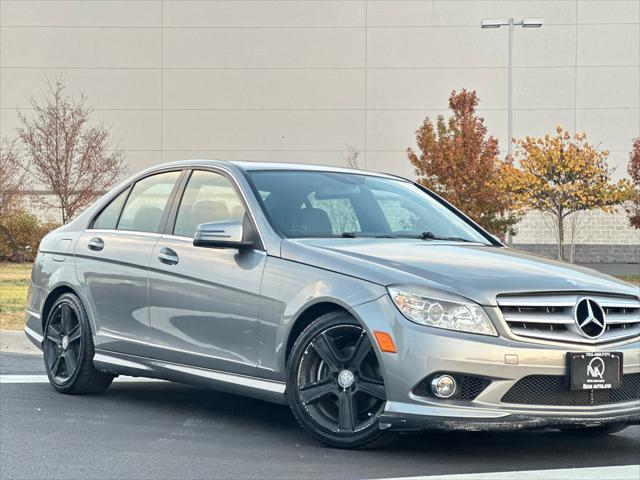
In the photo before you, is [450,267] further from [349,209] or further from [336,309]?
[349,209]

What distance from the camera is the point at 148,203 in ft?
25.8

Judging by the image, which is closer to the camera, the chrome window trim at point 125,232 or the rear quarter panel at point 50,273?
the chrome window trim at point 125,232

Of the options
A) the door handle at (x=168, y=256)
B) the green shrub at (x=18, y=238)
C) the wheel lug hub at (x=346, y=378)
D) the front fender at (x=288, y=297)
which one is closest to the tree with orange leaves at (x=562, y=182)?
the green shrub at (x=18, y=238)

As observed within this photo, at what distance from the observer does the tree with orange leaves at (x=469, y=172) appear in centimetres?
3469

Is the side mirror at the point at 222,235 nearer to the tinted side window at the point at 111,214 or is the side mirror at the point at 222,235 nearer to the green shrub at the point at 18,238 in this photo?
the tinted side window at the point at 111,214

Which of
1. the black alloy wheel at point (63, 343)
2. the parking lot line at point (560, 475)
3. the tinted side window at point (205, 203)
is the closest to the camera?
the parking lot line at point (560, 475)

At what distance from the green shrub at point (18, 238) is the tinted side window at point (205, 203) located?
2771 centimetres

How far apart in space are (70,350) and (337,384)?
2.74 metres

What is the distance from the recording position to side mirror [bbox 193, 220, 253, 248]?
664cm

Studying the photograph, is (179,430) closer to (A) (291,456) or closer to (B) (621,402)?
(A) (291,456)

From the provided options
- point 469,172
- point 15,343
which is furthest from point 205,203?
point 469,172

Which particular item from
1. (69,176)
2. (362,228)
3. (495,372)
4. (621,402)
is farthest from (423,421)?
(69,176)

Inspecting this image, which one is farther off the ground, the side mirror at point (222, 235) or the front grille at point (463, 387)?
the side mirror at point (222, 235)

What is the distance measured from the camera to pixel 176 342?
281 inches
